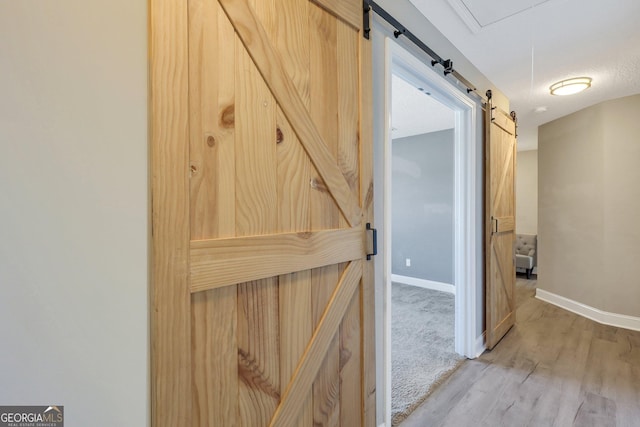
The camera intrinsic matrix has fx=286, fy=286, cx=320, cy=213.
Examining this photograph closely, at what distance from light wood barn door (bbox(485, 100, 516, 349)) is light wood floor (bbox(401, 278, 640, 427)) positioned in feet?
0.83

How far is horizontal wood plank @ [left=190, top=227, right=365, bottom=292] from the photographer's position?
813 millimetres

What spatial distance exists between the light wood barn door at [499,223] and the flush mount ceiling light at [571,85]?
45cm

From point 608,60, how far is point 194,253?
11.9 ft

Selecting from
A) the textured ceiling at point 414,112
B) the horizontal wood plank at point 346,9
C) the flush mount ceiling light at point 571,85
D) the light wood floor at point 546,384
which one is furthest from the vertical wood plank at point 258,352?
the flush mount ceiling light at point 571,85

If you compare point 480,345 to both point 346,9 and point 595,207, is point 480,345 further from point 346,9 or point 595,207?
point 346,9

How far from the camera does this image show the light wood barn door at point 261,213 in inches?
29.6

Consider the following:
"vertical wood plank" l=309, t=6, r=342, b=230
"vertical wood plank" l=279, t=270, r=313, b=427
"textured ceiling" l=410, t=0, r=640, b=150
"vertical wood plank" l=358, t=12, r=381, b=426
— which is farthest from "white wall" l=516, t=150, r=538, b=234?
"vertical wood plank" l=279, t=270, r=313, b=427

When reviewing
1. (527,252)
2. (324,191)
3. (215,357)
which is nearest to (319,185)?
(324,191)

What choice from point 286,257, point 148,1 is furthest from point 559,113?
point 148,1

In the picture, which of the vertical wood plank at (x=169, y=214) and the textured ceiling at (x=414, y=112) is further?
the textured ceiling at (x=414, y=112)

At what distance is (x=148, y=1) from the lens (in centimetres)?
73

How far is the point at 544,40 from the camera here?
219cm

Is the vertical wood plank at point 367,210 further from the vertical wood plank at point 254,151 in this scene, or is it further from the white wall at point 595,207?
the white wall at point 595,207

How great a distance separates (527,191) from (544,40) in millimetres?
4896
